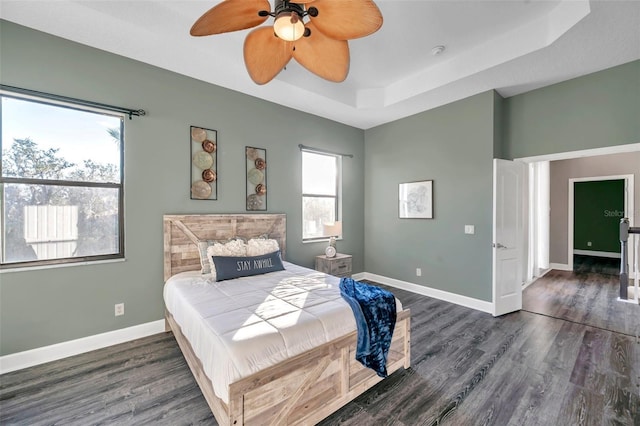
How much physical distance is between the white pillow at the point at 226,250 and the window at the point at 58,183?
93cm

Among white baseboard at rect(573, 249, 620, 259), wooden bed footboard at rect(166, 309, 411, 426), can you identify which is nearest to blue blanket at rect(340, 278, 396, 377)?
wooden bed footboard at rect(166, 309, 411, 426)

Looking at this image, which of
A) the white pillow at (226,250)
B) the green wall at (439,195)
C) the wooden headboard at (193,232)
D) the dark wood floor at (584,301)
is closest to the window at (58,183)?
the wooden headboard at (193,232)

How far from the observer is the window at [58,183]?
7.79 feet

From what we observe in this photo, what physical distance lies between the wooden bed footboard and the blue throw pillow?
0.78m

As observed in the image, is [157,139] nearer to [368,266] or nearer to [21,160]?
[21,160]

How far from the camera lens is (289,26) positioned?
154 centimetres

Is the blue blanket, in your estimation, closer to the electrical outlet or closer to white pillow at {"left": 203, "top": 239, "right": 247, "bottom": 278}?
white pillow at {"left": 203, "top": 239, "right": 247, "bottom": 278}

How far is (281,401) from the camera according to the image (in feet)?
5.22

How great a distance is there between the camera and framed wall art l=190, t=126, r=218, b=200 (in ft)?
10.8

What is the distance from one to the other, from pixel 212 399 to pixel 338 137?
423 cm

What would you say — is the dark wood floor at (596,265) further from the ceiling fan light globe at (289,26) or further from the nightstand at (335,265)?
the ceiling fan light globe at (289,26)

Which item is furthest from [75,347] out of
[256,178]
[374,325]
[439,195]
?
[439,195]

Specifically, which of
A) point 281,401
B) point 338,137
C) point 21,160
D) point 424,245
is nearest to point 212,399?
point 281,401

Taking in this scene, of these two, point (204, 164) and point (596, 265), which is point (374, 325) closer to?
point (204, 164)
